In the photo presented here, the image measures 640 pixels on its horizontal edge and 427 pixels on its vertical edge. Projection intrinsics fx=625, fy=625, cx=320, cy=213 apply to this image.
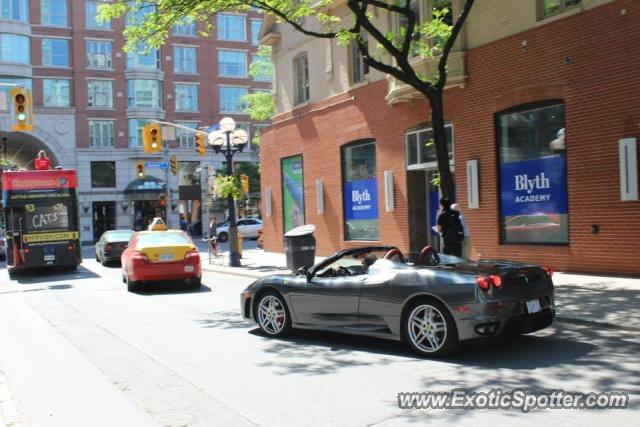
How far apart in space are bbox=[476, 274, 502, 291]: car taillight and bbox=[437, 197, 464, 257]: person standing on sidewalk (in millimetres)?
5260

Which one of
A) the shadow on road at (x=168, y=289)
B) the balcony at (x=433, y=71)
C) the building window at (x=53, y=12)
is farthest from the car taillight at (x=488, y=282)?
the building window at (x=53, y=12)

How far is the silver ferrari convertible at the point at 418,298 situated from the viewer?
6.44m

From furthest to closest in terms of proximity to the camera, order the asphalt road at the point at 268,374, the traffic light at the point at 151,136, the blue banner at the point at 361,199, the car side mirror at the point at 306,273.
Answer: the traffic light at the point at 151,136 < the blue banner at the point at 361,199 < the car side mirror at the point at 306,273 < the asphalt road at the point at 268,374

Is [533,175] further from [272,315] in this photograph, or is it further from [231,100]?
[231,100]

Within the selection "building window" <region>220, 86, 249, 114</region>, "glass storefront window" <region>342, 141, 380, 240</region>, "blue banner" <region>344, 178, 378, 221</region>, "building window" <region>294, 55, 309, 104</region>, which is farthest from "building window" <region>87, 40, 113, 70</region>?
"blue banner" <region>344, 178, 378, 221</region>

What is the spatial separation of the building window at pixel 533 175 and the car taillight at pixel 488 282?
7.86m

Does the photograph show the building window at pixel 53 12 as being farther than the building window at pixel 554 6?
Yes

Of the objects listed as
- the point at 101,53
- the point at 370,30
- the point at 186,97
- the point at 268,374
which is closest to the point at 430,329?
the point at 268,374

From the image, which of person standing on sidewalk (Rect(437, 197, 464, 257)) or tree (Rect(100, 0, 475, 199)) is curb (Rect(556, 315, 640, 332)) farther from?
tree (Rect(100, 0, 475, 199))

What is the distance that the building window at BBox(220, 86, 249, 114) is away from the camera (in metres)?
54.7

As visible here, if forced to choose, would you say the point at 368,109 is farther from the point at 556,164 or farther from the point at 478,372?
the point at 478,372

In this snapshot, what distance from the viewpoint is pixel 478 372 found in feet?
20.2

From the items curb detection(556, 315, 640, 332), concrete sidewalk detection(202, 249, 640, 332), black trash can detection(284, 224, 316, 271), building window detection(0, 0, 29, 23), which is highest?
building window detection(0, 0, 29, 23)

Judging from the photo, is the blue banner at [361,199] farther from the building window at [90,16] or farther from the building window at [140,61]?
the building window at [90,16]
